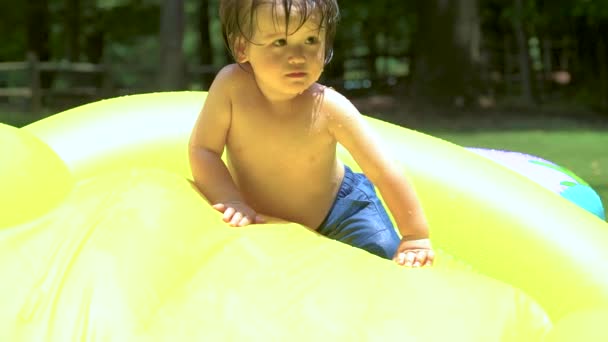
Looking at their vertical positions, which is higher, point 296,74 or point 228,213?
point 296,74

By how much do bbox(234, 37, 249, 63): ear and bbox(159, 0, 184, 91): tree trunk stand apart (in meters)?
9.15

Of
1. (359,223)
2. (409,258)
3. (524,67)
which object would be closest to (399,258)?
(409,258)

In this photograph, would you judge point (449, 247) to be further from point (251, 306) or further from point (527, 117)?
point (527, 117)

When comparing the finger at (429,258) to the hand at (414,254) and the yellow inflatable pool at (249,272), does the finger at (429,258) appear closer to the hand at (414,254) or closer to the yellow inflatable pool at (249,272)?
the hand at (414,254)

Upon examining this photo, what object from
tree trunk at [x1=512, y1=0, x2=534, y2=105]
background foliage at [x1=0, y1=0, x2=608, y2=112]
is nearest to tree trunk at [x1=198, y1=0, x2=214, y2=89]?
background foliage at [x1=0, y1=0, x2=608, y2=112]

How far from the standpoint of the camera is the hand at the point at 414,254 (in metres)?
1.83

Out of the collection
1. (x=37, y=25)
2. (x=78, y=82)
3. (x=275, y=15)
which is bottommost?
(x=78, y=82)

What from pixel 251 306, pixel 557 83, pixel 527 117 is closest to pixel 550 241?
pixel 251 306

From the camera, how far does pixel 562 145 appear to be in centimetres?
717

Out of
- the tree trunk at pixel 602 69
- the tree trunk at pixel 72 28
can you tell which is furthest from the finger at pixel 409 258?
the tree trunk at pixel 72 28

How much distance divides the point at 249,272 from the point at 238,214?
0.23 m

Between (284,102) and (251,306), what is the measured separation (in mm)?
523

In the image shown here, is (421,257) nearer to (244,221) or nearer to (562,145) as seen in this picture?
(244,221)

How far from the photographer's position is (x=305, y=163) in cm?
197
